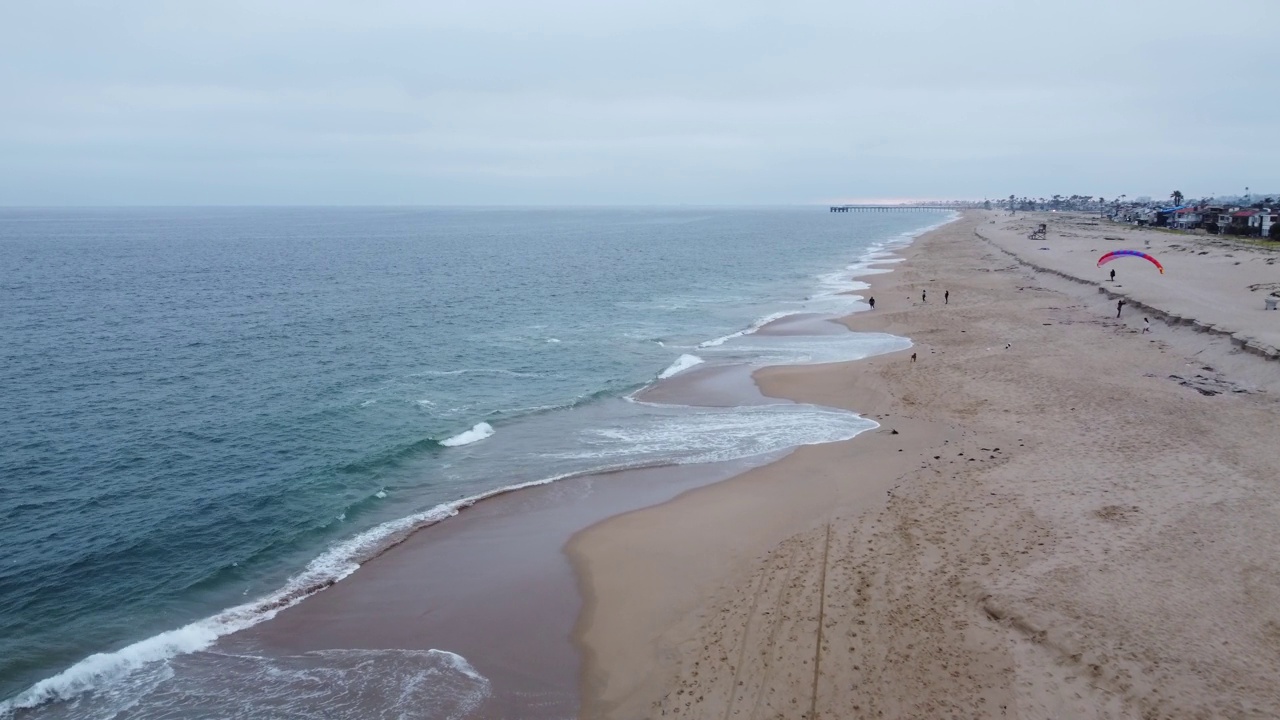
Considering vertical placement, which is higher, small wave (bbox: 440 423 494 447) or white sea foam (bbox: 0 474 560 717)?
small wave (bbox: 440 423 494 447)

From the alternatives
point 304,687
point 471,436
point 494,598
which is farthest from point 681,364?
point 304,687

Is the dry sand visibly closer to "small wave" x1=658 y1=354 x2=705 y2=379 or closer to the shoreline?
the shoreline

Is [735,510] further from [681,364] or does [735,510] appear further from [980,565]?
[681,364]

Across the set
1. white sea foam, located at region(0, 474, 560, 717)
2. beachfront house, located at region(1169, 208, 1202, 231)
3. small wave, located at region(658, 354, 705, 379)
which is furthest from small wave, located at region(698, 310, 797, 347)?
beachfront house, located at region(1169, 208, 1202, 231)

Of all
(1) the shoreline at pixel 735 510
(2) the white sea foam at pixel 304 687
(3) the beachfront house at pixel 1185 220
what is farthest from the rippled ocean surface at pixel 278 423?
(3) the beachfront house at pixel 1185 220

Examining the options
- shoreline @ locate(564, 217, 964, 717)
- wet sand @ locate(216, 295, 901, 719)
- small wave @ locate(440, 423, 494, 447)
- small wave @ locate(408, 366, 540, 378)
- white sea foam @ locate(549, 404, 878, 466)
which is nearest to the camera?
wet sand @ locate(216, 295, 901, 719)

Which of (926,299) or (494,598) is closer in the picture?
(494,598)
